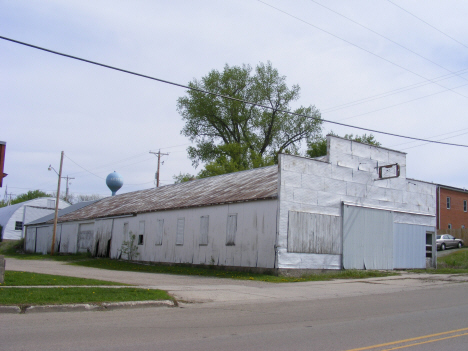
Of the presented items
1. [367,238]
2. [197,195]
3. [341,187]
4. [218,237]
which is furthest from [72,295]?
[197,195]

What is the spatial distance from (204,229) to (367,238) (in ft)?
28.6

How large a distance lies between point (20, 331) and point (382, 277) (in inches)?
667

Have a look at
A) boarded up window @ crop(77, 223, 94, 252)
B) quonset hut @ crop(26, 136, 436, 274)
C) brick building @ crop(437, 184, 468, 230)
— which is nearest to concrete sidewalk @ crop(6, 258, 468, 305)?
quonset hut @ crop(26, 136, 436, 274)

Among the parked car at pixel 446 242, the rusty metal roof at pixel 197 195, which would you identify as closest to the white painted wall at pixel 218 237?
the rusty metal roof at pixel 197 195

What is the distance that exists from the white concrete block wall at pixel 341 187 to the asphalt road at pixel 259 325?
25.3 feet

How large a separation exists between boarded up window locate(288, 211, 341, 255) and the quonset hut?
0.05 m

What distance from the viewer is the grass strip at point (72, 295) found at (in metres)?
10.9

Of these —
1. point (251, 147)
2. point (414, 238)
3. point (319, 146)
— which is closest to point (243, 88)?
point (251, 147)

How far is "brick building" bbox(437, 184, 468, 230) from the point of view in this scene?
5538cm

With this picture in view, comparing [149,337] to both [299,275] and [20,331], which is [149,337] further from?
[299,275]

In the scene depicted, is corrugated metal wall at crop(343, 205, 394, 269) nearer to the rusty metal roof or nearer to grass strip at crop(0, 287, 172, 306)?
the rusty metal roof

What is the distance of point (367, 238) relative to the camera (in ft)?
82.9

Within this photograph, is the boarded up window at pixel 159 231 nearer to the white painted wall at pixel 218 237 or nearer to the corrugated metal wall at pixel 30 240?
the white painted wall at pixel 218 237

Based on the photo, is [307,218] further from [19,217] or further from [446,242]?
[19,217]
